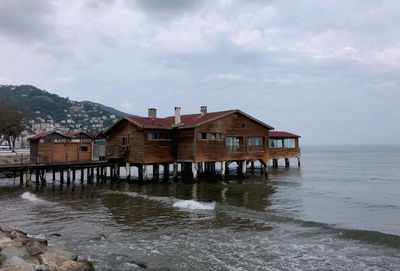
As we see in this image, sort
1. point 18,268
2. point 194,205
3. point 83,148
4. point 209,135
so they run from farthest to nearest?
point 83,148 → point 209,135 → point 194,205 → point 18,268

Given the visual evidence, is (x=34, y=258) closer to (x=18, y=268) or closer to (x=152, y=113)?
(x=18, y=268)

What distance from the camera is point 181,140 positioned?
35188mm

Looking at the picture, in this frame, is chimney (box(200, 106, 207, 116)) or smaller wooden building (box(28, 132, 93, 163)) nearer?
smaller wooden building (box(28, 132, 93, 163))

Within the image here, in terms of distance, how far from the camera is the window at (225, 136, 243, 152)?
119ft

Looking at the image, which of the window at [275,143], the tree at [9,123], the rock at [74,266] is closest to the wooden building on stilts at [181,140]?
the window at [275,143]

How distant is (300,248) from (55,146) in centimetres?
2831

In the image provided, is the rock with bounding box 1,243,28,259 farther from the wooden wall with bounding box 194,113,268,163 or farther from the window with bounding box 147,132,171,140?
the wooden wall with bounding box 194,113,268,163

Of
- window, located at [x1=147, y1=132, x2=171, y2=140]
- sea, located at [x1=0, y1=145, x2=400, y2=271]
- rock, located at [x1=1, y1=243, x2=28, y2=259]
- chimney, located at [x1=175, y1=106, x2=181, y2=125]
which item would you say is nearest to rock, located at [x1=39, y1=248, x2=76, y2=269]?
rock, located at [x1=1, y1=243, x2=28, y2=259]

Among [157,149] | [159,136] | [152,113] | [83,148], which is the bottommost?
[157,149]

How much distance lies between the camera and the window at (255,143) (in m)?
38.6

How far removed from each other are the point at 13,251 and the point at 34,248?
76 cm

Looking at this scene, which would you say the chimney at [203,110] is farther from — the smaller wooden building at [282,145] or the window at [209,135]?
the smaller wooden building at [282,145]

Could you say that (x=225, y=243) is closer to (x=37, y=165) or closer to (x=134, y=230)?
(x=134, y=230)

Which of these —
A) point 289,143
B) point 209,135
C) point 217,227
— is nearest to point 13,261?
point 217,227
